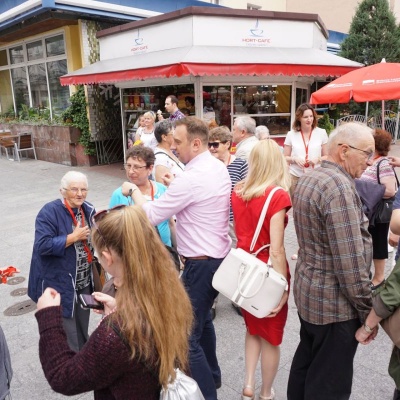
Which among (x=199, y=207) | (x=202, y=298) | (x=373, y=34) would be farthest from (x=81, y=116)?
(x=373, y=34)

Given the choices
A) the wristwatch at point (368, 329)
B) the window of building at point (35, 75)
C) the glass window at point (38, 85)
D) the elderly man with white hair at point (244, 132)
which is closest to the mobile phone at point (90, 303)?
the wristwatch at point (368, 329)

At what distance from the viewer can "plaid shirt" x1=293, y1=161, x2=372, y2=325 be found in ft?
6.33

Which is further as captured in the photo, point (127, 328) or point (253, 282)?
point (253, 282)

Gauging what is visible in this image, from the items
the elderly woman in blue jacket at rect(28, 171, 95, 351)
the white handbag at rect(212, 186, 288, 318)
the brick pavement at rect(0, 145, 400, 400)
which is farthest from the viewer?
the brick pavement at rect(0, 145, 400, 400)

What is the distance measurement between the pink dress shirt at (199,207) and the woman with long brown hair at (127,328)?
89 cm

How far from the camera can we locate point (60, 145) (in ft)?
40.9

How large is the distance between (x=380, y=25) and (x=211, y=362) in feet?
53.6

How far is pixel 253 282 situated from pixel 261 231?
32 centimetres

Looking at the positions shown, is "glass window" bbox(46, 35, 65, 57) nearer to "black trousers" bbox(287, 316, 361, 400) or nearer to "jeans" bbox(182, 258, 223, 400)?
"jeans" bbox(182, 258, 223, 400)

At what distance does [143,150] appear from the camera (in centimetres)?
306

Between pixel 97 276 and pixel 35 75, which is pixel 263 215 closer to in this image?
pixel 97 276

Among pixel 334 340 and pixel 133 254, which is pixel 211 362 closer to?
pixel 334 340

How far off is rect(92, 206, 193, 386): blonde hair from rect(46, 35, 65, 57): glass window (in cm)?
1316

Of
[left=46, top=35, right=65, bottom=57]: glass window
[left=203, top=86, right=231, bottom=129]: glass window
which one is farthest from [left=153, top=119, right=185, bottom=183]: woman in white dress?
[left=46, top=35, right=65, bottom=57]: glass window
